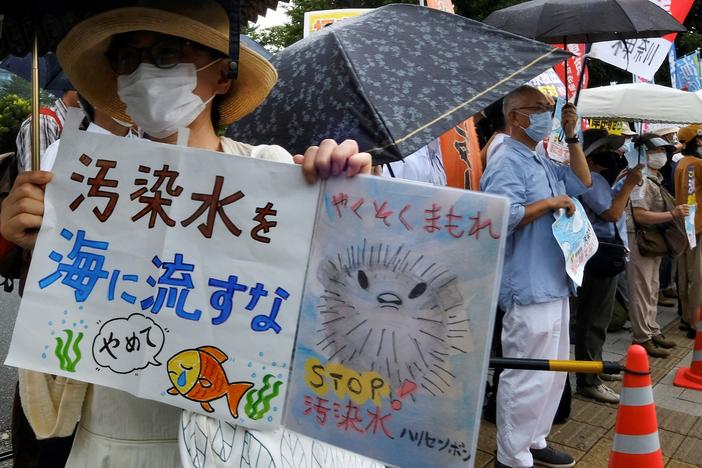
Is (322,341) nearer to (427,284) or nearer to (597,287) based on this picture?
(427,284)

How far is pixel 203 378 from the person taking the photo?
1.28 metres

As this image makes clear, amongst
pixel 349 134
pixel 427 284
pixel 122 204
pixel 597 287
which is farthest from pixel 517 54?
pixel 597 287

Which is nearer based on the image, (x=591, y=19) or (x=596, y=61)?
(x=591, y=19)

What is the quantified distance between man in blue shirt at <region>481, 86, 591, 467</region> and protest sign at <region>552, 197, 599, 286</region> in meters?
0.06

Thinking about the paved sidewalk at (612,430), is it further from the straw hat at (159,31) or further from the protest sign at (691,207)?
the straw hat at (159,31)

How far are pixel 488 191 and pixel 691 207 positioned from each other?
3.40 meters

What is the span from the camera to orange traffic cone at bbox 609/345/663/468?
265 centimetres

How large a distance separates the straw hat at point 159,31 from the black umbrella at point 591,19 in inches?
102

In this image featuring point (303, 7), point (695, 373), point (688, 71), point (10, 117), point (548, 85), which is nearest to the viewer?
point (548, 85)

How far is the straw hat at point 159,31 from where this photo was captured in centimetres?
142

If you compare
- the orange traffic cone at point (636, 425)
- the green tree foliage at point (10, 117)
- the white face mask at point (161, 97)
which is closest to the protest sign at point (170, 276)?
the white face mask at point (161, 97)

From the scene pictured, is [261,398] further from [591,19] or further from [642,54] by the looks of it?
[642,54]

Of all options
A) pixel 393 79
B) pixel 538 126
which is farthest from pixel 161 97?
pixel 538 126

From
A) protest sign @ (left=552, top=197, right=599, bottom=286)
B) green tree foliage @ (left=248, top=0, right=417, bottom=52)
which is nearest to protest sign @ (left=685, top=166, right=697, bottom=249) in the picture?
protest sign @ (left=552, top=197, right=599, bottom=286)
